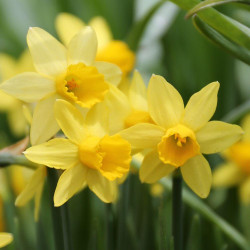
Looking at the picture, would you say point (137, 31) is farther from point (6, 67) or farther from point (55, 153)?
point (55, 153)

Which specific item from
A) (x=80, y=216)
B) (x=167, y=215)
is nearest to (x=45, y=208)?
(x=80, y=216)

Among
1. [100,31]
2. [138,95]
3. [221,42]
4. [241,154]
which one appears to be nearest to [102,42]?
[100,31]

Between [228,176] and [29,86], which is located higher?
[29,86]

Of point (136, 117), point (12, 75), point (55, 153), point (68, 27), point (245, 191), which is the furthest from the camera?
point (12, 75)

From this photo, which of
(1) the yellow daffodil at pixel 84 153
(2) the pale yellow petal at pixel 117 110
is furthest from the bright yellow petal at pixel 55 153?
(2) the pale yellow petal at pixel 117 110

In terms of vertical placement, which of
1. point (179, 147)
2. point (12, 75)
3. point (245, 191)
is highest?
point (179, 147)

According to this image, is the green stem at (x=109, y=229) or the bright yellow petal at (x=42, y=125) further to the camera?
the green stem at (x=109, y=229)

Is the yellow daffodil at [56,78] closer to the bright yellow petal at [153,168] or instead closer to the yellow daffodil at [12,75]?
the bright yellow petal at [153,168]
